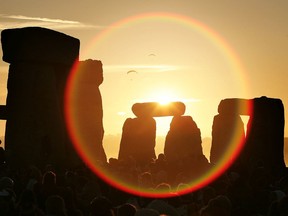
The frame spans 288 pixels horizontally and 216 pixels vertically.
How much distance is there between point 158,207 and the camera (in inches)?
354

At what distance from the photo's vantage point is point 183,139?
28875 mm

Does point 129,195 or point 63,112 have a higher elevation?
point 63,112

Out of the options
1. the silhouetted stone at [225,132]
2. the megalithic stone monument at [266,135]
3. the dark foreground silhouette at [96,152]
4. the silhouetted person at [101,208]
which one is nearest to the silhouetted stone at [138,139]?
the dark foreground silhouette at [96,152]

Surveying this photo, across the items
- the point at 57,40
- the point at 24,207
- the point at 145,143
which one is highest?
the point at 57,40

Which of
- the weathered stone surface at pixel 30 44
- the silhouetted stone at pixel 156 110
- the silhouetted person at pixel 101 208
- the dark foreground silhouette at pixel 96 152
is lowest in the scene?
the silhouetted person at pixel 101 208

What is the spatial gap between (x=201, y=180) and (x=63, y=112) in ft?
27.9

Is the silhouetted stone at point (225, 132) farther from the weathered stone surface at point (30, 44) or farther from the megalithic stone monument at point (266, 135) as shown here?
the weathered stone surface at point (30, 44)

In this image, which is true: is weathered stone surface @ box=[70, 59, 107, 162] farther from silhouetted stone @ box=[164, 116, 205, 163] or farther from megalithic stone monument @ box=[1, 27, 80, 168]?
megalithic stone monument @ box=[1, 27, 80, 168]

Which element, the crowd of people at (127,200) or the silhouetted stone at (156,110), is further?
the silhouetted stone at (156,110)

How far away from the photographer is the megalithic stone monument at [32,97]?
19141 millimetres

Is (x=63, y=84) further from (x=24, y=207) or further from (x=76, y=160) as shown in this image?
(x=24, y=207)

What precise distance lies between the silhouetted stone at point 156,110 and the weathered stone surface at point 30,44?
35.1 feet

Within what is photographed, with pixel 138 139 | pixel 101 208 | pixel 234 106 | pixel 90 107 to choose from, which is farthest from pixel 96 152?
pixel 101 208

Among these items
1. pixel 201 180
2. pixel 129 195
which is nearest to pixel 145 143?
pixel 201 180
